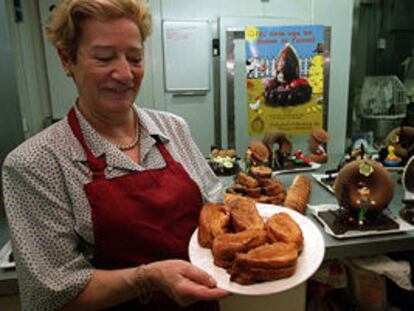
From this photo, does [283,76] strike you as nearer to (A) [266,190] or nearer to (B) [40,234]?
(A) [266,190]

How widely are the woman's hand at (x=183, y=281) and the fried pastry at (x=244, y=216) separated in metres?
0.23

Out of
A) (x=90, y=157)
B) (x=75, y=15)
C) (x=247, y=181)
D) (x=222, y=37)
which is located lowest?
(x=247, y=181)

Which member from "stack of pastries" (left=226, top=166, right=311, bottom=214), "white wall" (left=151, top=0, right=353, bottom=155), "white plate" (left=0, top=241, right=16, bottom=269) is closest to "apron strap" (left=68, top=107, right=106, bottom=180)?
"white plate" (left=0, top=241, right=16, bottom=269)

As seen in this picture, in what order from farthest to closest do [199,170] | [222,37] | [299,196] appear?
1. [222,37]
2. [299,196]
3. [199,170]

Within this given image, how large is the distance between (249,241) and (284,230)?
0.11 m

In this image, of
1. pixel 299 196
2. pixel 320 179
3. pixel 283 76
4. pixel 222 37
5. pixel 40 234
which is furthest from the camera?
pixel 222 37

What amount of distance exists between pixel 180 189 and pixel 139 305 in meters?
0.33

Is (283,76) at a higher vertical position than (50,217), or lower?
higher

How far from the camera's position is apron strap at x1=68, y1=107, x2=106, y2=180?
80 centimetres

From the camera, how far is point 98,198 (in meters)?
0.77

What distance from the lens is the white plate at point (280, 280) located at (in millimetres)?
717

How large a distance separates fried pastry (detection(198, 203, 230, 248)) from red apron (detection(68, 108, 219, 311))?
5 cm

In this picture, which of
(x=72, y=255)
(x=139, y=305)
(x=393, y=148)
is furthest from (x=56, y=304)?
(x=393, y=148)

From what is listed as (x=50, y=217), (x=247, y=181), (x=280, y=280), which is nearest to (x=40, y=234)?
(x=50, y=217)
